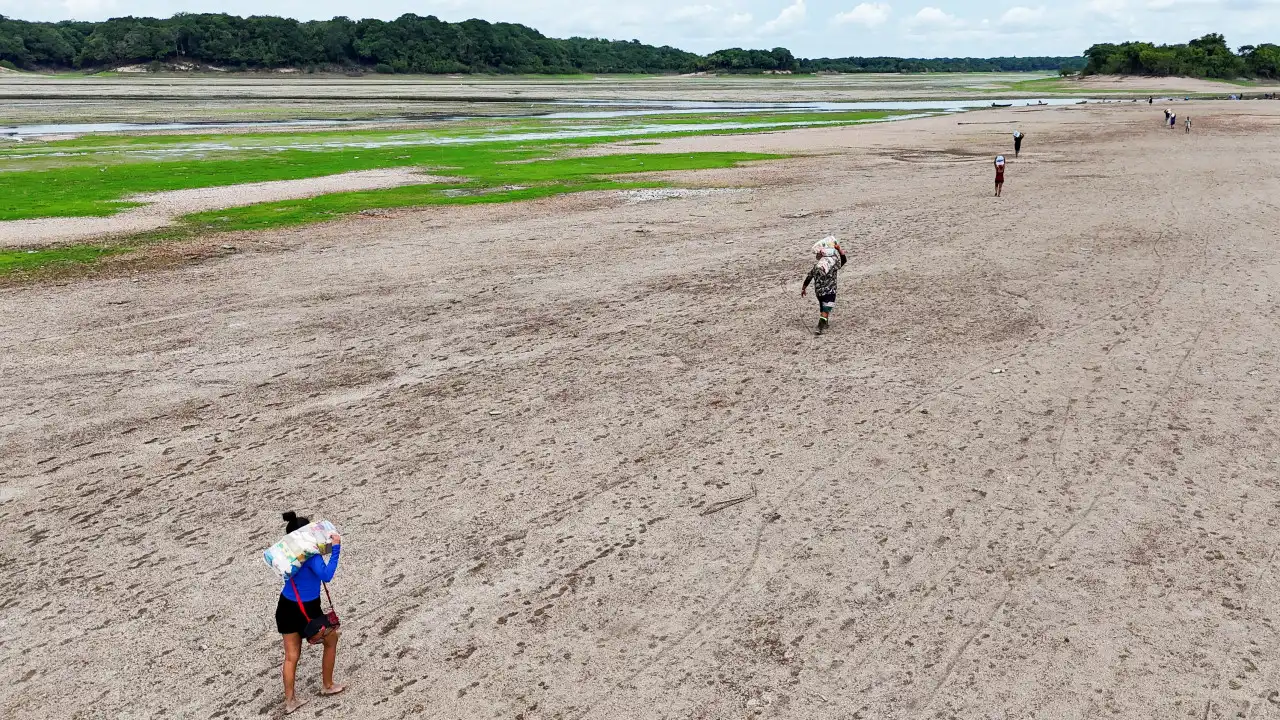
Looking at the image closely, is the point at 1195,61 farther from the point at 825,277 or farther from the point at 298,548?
the point at 298,548

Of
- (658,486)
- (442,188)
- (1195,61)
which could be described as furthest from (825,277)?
(1195,61)

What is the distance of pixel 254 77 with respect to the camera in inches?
6762

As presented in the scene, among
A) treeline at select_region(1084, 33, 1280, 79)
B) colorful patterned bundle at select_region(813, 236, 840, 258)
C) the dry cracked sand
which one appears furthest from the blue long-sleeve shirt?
treeline at select_region(1084, 33, 1280, 79)

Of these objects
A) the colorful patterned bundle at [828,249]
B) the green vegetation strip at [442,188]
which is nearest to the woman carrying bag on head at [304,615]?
the colorful patterned bundle at [828,249]

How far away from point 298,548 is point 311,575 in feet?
0.88

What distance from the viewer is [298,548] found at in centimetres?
649

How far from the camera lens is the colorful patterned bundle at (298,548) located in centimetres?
643

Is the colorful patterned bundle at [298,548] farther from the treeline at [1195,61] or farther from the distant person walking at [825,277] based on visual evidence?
the treeline at [1195,61]

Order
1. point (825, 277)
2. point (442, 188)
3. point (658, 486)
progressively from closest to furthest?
1. point (658, 486)
2. point (825, 277)
3. point (442, 188)

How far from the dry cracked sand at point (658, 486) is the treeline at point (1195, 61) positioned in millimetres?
163821

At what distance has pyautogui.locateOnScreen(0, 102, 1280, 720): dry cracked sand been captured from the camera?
7.48m

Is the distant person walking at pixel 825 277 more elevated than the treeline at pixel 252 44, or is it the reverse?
the treeline at pixel 252 44

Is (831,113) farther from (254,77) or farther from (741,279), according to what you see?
(254,77)

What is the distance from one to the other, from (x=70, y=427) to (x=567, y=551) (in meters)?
7.58
